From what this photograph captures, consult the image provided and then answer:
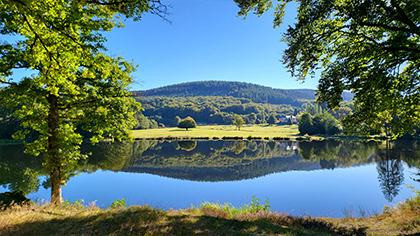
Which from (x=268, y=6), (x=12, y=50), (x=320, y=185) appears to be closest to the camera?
(x=12, y=50)

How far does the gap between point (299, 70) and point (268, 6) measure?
2.81 metres

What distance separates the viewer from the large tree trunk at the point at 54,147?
344 inches

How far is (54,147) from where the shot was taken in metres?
8.91

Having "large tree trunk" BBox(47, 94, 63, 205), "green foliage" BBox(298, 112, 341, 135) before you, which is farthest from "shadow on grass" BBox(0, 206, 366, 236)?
"green foliage" BBox(298, 112, 341, 135)

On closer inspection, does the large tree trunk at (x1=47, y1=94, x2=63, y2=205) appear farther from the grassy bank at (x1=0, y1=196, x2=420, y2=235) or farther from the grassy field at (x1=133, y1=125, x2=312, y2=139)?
the grassy field at (x1=133, y1=125, x2=312, y2=139)

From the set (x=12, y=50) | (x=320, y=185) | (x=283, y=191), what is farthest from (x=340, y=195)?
(x=12, y=50)

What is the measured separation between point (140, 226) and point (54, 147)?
20.8ft

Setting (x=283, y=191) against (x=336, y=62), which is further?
(x=283, y=191)

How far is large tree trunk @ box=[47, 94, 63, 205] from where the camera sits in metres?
8.73

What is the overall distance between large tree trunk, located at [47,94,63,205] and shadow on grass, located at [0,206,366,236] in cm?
299

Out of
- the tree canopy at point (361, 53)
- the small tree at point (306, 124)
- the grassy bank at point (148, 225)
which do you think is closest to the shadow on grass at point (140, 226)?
the grassy bank at point (148, 225)

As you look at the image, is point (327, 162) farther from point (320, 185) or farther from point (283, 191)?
point (283, 191)

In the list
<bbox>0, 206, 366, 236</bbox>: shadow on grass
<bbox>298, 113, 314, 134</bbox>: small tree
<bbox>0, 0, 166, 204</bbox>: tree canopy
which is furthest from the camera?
<bbox>298, 113, 314, 134</bbox>: small tree

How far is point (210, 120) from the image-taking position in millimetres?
149750
